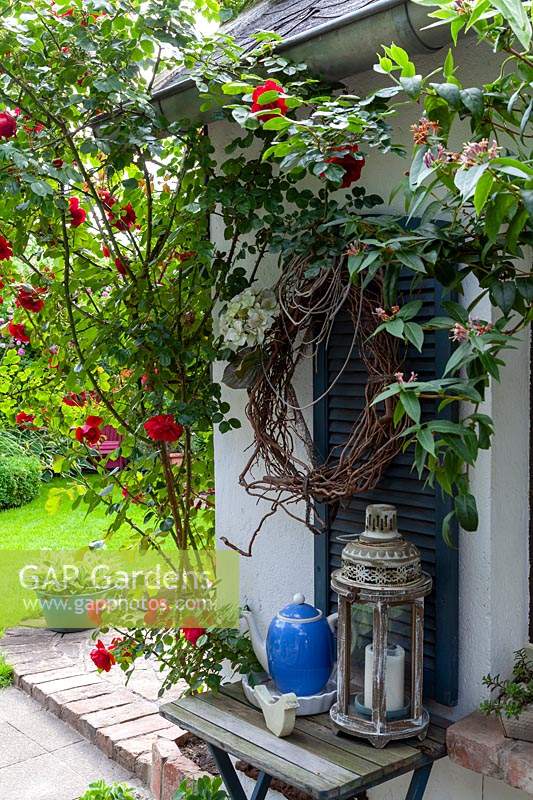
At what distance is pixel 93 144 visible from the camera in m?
2.67

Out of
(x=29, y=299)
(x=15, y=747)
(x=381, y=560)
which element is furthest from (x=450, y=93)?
(x=15, y=747)

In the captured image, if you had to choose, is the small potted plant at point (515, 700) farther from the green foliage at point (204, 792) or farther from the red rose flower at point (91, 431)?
the red rose flower at point (91, 431)

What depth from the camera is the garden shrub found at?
A: 10134 mm

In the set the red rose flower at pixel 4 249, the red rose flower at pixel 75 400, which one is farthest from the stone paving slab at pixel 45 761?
the red rose flower at pixel 4 249

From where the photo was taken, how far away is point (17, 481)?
33.7 feet

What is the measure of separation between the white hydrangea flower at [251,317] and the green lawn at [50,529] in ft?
17.6

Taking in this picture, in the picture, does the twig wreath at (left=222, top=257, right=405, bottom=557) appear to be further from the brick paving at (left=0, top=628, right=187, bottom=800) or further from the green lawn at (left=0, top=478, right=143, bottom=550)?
the green lawn at (left=0, top=478, right=143, bottom=550)

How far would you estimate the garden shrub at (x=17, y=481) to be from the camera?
1013 cm

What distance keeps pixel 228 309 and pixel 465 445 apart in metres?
1.03

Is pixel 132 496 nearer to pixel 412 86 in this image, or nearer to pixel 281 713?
pixel 281 713

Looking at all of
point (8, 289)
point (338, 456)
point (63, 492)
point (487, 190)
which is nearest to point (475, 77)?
point (487, 190)

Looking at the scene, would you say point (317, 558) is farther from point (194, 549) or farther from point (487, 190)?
point (487, 190)

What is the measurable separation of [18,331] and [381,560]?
2442mm

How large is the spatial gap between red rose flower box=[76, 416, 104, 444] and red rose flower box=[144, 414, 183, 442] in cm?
100
